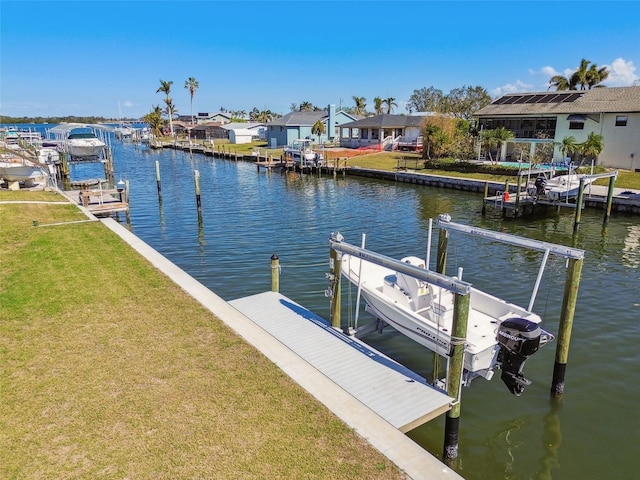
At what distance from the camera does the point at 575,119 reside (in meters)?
39.2

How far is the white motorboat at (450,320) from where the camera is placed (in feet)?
25.1

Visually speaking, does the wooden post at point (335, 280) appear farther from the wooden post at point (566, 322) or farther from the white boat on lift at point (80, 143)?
the white boat on lift at point (80, 143)

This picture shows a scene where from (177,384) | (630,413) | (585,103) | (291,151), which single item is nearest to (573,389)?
(630,413)

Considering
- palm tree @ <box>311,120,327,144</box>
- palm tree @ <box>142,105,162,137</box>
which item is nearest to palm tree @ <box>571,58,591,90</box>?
palm tree @ <box>311,120,327,144</box>

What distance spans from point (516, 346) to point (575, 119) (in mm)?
38752

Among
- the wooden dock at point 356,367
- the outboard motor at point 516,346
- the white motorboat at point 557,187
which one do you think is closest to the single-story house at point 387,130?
the white motorboat at point 557,187

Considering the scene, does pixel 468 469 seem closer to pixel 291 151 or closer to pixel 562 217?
pixel 562 217

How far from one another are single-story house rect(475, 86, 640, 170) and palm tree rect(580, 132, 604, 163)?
6.34 ft

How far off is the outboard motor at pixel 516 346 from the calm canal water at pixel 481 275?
92 centimetres

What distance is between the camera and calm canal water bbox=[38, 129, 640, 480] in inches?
295

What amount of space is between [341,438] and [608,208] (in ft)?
79.4

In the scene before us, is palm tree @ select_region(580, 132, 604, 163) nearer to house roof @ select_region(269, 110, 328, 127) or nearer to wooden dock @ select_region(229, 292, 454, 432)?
wooden dock @ select_region(229, 292, 454, 432)

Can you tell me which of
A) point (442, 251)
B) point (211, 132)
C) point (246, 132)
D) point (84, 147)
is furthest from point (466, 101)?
point (442, 251)

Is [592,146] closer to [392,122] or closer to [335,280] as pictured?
[392,122]
